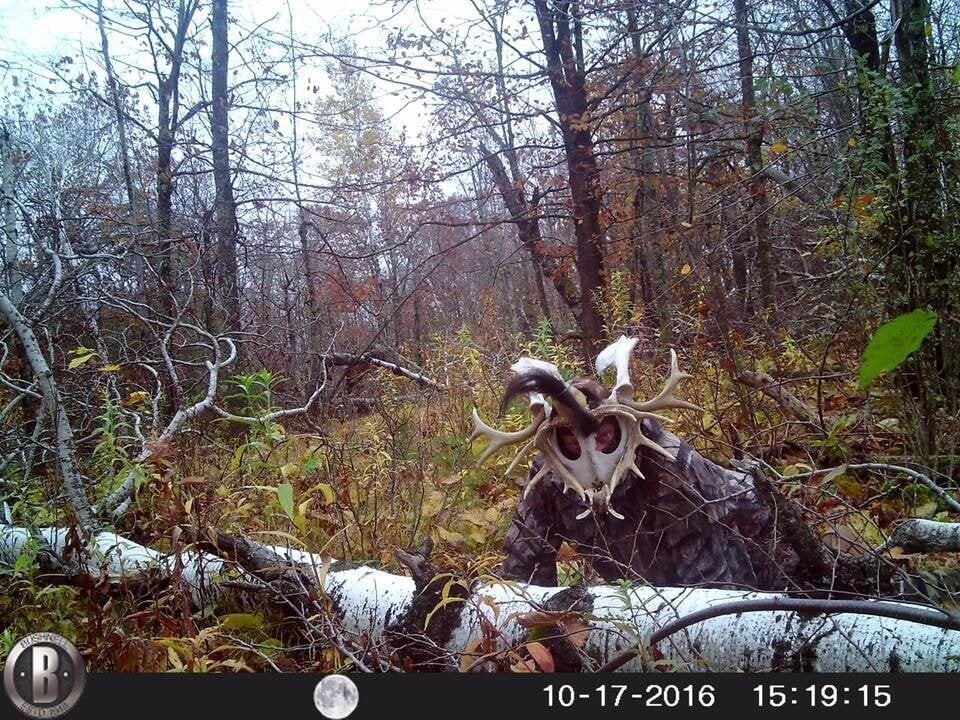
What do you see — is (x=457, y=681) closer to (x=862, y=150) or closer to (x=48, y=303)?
(x=862, y=150)

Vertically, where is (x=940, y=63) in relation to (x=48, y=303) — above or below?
above

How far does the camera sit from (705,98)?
3758 millimetres

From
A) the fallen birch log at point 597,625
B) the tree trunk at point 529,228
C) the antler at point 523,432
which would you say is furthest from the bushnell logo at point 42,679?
the tree trunk at point 529,228

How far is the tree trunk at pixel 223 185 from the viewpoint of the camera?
4.20 metres

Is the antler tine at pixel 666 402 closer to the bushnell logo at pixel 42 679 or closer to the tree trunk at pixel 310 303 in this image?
the bushnell logo at pixel 42 679

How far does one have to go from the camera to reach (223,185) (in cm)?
459

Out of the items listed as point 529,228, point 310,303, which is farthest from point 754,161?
point 310,303

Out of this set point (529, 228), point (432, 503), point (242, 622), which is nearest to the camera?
point (242, 622)

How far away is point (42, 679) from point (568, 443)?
1.38 meters

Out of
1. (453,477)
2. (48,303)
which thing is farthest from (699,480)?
Result: (48,303)

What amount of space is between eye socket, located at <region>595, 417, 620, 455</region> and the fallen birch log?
0.46 metres

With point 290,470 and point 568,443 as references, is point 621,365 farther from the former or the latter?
point 290,470

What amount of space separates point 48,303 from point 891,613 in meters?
3.03

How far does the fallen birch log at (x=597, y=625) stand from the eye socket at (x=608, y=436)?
1.51 feet
